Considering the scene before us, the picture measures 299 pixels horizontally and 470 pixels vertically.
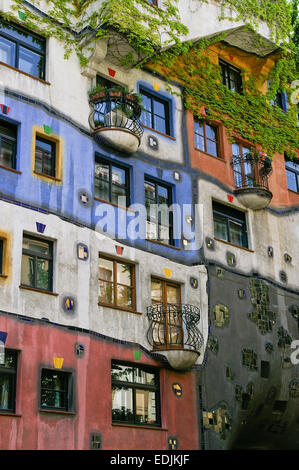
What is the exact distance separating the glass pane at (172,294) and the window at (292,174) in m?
7.86

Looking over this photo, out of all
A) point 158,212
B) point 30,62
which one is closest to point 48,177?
point 30,62

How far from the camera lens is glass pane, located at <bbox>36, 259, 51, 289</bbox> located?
15445mm

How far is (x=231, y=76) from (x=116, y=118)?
739cm

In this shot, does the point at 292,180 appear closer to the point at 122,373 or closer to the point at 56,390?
the point at 122,373

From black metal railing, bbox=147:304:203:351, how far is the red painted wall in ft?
2.09

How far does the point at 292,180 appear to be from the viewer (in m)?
24.6

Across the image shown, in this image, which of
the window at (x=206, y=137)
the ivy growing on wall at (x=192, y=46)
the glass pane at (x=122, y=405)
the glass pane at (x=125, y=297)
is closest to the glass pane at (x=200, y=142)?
the window at (x=206, y=137)

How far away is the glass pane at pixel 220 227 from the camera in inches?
813

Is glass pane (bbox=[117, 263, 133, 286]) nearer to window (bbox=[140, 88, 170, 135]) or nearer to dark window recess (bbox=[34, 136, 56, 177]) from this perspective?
dark window recess (bbox=[34, 136, 56, 177])

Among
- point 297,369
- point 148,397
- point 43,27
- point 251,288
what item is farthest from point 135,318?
point 43,27

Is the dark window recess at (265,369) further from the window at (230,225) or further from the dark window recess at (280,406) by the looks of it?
the window at (230,225)

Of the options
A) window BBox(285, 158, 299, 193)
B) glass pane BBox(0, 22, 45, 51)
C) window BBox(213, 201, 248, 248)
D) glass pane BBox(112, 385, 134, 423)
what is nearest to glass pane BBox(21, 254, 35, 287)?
glass pane BBox(112, 385, 134, 423)

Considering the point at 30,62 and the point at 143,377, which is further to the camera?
the point at 30,62

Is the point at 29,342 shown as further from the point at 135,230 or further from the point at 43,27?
the point at 43,27
